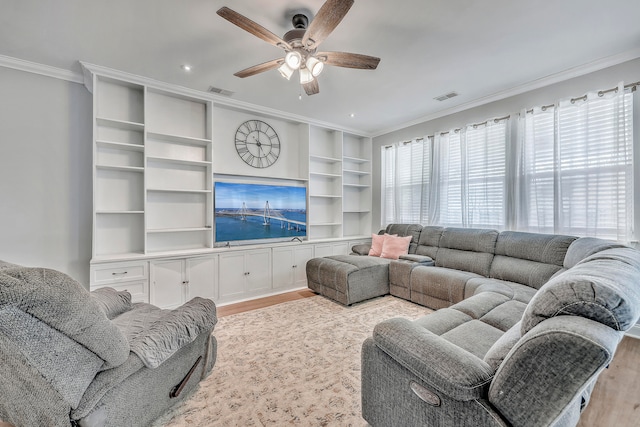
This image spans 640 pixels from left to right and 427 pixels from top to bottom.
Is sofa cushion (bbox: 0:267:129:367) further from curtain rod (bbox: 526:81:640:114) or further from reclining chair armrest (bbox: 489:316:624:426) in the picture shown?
curtain rod (bbox: 526:81:640:114)

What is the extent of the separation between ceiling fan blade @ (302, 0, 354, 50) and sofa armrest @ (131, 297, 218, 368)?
2047 mm

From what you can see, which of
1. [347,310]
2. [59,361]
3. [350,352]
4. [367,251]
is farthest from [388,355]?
[367,251]

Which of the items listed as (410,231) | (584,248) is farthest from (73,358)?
(410,231)

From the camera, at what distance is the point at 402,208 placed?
16.0 feet

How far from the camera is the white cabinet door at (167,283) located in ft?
10.1

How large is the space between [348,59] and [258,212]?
2.56 m

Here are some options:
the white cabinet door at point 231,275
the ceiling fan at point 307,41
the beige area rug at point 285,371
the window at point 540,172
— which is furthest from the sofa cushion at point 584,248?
the white cabinet door at point 231,275

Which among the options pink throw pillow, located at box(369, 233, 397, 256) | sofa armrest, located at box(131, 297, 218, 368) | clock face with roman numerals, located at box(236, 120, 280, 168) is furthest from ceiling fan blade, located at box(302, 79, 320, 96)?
pink throw pillow, located at box(369, 233, 397, 256)

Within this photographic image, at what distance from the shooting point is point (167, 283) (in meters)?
3.16

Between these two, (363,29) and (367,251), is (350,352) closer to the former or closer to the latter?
(367,251)

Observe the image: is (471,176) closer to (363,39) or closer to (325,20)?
(363,39)

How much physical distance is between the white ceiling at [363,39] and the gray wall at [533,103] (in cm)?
13

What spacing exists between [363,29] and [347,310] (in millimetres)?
2881

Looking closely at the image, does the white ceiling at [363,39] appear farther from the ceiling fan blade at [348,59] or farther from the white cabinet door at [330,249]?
the white cabinet door at [330,249]
